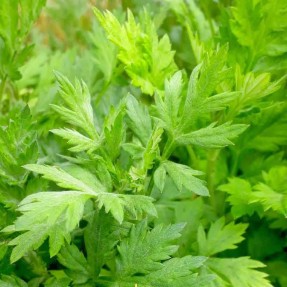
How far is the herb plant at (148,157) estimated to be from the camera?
60 cm

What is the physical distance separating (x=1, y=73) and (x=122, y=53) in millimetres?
191

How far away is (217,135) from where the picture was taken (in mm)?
612

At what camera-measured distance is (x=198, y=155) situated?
832 millimetres

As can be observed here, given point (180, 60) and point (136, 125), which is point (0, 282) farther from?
point (180, 60)

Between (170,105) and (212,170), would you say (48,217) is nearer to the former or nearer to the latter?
(170,105)

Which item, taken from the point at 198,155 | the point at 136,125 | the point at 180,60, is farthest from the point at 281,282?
the point at 180,60

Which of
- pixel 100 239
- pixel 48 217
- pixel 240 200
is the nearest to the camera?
pixel 48 217

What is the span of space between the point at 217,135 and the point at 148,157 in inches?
3.4

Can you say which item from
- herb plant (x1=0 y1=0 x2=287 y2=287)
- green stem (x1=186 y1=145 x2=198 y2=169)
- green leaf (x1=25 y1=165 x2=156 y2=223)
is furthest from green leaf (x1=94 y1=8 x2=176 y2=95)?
green leaf (x1=25 y1=165 x2=156 y2=223)

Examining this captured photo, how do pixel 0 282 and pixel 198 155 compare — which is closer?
pixel 0 282

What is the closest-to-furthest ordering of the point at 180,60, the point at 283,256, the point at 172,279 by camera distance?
1. the point at 172,279
2. the point at 283,256
3. the point at 180,60

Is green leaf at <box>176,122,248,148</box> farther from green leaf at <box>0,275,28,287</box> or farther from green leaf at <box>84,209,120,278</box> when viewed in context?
green leaf at <box>0,275,28,287</box>

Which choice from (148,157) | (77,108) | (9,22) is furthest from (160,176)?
(9,22)

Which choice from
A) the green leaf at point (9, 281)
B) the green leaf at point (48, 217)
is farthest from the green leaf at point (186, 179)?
the green leaf at point (9, 281)
